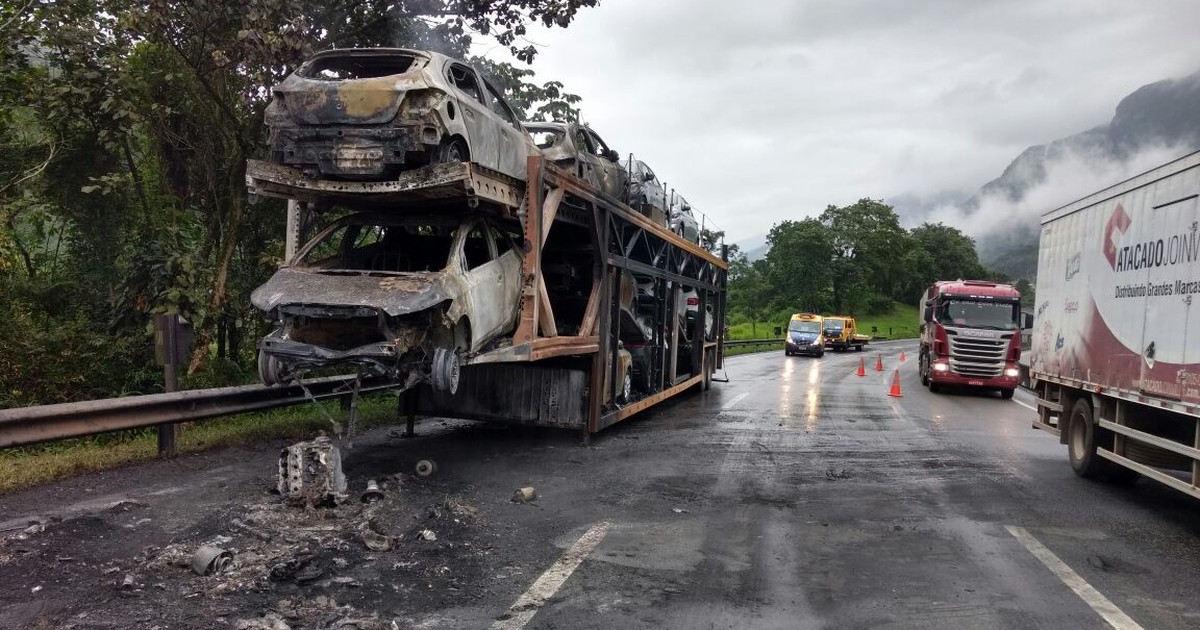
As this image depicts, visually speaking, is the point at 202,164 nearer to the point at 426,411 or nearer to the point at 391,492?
the point at 426,411

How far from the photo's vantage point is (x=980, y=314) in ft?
62.1

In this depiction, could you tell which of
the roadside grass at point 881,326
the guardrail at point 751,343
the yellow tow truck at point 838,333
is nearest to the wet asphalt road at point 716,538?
the guardrail at point 751,343

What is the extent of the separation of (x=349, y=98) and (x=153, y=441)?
4757 millimetres

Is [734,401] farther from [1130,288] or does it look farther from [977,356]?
[1130,288]

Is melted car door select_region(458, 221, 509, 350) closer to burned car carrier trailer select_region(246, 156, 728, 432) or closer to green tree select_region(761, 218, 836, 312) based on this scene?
A: burned car carrier trailer select_region(246, 156, 728, 432)

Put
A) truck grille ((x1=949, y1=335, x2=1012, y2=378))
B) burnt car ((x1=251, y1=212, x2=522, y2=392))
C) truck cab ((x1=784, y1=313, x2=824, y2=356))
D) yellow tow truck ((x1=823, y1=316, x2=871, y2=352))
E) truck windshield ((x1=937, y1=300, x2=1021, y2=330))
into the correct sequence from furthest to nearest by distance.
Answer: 1. yellow tow truck ((x1=823, y1=316, x2=871, y2=352))
2. truck cab ((x1=784, y1=313, x2=824, y2=356))
3. truck windshield ((x1=937, y1=300, x2=1021, y2=330))
4. truck grille ((x1=949, y1=335, x2=1012, y2=378))
5. burnt car ((x1=251, y1=212, x2=522, y2=392))

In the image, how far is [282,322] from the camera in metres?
6.18

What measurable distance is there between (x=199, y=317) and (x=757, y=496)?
8425 mm

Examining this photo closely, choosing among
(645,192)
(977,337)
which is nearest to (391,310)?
(645,192)

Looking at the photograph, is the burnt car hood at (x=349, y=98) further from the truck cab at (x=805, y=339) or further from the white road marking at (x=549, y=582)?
the truck cab at (x=805, y=339)

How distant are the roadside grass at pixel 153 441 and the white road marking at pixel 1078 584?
23.5 ft

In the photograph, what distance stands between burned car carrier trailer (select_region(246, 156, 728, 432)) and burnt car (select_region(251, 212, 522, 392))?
13mm

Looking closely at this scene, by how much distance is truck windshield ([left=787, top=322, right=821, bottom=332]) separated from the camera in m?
36.9

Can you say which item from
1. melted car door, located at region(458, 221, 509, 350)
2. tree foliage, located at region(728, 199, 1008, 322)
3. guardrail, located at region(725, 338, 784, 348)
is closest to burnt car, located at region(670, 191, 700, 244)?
melted car door, located at region(458, 221, 509, 350)
